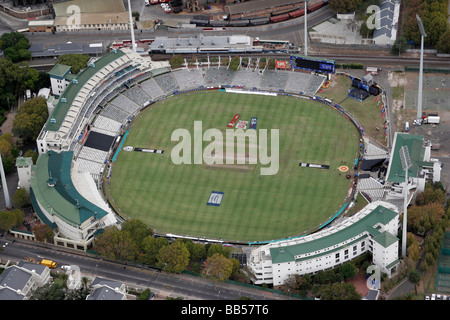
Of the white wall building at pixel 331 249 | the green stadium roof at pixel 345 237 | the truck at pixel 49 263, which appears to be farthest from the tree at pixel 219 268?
the truck at pixel 49 263

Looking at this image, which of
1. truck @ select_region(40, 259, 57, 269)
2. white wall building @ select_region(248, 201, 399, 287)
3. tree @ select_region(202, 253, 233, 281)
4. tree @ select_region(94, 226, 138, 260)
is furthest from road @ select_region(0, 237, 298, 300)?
white wall building @ select_region(248, 201, 399, 287)

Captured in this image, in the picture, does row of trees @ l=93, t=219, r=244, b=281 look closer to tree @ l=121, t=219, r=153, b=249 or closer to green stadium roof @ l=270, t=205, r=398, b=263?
tree @ l=121, t=219, r=153, b=249

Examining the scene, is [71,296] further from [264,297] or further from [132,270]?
A: [264,297]

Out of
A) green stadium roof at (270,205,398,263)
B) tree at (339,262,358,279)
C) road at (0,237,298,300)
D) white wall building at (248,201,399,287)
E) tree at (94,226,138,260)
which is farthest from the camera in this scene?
tree at (94,226,138,260)

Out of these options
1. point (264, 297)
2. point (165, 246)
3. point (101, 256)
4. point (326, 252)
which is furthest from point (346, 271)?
point (101, 256)

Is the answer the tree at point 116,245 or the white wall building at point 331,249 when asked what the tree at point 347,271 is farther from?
the tree at point 116,245

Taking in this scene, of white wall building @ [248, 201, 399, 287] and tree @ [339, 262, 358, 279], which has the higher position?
white wall building @ [248, 201, 399, 287]

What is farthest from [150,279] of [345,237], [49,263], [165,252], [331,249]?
[345,237]

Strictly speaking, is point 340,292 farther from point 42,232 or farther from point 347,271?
point 42,232
